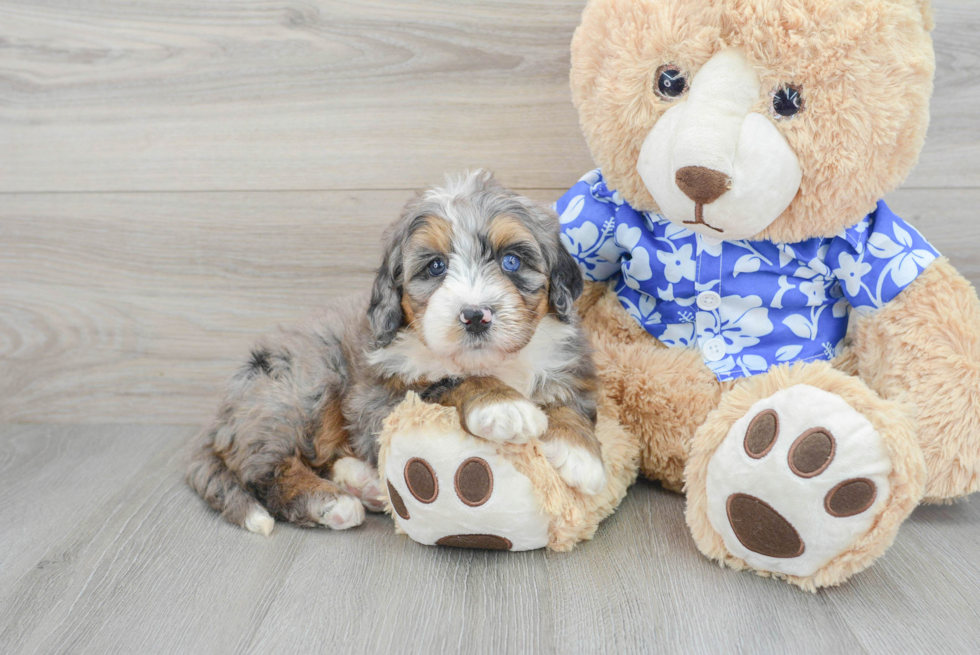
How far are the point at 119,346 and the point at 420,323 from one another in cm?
162

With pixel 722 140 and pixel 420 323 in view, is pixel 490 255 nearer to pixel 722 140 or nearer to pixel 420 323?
pixel 420 323

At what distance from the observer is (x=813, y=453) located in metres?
1.54

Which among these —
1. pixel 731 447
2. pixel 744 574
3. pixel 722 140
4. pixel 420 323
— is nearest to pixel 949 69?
pixel 722 140

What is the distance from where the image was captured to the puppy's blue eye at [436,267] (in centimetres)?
176

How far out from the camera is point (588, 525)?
1849mm

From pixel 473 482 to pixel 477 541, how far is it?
0.18 metres

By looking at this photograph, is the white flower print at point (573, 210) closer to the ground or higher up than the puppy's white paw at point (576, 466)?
higher up

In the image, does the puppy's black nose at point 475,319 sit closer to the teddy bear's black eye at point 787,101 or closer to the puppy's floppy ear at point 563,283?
the puppy's floppy ear at point 563,283

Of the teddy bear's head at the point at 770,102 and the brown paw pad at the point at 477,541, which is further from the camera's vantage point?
the brown paw pad at the point at 477,541

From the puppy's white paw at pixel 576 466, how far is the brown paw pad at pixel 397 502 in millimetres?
369

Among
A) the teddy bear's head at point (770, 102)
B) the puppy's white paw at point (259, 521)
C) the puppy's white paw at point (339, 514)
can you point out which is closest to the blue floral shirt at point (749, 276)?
the teddy bear's head at point (770, 102)

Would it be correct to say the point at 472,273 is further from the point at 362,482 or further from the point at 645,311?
the point at 362,482

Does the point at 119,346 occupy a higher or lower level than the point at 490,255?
lower

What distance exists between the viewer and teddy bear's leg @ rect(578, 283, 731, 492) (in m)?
2.00
